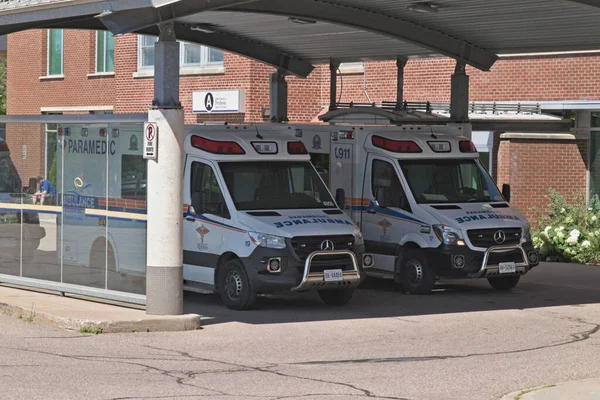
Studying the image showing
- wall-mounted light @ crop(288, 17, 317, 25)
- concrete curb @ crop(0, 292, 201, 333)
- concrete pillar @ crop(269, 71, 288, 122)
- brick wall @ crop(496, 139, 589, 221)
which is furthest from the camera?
brick wall @ crop(496, 139, 589, 221)

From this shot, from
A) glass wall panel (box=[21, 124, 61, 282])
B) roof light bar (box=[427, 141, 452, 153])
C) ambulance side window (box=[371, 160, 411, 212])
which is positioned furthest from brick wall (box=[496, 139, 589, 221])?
glass wall panel (box=[21, 124, 61, 282])

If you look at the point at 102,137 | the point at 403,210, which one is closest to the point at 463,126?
the point at 403,210

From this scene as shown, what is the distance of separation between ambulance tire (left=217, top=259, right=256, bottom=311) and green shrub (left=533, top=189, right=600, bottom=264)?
9365 millimetres

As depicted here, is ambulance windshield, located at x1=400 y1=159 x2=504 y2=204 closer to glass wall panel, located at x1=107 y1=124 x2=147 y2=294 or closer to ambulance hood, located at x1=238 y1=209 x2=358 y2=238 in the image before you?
ambulance hood, located at x1=238 y1=209 x2=358 y2=238

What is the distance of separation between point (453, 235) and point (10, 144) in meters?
6.81

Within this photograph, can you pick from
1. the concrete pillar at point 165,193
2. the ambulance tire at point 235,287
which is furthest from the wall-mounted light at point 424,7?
the ambulance tire at point 235,287

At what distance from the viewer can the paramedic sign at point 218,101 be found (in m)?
31.3

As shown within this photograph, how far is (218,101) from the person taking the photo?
31844 mm

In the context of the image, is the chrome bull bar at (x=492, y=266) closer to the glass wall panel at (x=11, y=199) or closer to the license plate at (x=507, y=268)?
the license plate at (x=507, y=268)

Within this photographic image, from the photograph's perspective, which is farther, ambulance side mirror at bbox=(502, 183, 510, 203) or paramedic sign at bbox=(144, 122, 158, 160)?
ambulance side mirror at bbox=(502, 183, 510, 203)

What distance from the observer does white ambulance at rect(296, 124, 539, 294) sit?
17109mm

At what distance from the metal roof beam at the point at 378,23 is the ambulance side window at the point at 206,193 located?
2.35 meters

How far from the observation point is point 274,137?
16.8 metres

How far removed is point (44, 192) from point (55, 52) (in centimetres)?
2379
